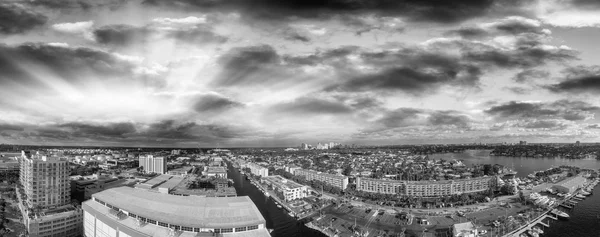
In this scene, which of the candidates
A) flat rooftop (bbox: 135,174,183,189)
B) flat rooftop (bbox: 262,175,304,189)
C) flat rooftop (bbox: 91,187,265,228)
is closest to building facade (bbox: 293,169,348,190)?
flat rooftop (bbox: 262,175,304,189)

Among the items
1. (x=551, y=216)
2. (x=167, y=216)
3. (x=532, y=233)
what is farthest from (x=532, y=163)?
(x=167, y=216)

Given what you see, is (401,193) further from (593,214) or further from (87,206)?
(87,206)

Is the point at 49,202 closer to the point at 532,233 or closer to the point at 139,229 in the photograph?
the point at 139,229

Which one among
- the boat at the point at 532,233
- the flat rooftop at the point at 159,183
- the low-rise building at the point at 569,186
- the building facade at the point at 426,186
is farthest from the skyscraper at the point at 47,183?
the low-rise building at the point at 569,186

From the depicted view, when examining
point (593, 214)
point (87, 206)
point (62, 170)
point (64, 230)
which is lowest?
point (593, 214)

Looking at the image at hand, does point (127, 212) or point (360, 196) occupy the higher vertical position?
point (127, 212)

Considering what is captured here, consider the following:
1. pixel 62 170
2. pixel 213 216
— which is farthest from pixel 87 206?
pixel 213 216
